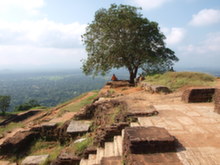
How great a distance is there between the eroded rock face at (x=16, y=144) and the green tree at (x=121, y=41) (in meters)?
10.5

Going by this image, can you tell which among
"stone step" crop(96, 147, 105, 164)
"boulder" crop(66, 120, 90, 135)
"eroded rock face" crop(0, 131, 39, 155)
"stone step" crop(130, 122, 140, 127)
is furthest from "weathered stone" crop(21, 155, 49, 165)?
"stone step" crop(130, 122, 140, 127)

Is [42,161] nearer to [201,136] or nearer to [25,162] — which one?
[25,162]

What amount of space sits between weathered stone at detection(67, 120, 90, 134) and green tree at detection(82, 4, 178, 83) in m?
9.47

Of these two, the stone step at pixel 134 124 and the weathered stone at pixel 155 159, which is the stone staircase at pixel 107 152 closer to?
the stone step at pixel 134 124

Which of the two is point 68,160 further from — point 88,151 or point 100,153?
point 100,153

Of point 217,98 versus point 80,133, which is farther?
point 80,133

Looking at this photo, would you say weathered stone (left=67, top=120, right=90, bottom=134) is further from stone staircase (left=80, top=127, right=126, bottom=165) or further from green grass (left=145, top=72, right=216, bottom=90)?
green grass (left=145, top=72, right=216, bottom=90)

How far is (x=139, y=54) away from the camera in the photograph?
1614 cm

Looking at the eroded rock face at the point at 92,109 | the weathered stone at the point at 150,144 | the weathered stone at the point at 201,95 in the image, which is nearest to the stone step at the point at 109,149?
the weathered stone at the point at 150,144

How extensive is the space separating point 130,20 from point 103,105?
388 inches

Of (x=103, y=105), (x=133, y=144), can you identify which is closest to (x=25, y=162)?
(x=103, y=105)

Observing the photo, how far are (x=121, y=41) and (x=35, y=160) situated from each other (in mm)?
12235

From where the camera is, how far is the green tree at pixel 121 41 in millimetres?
15508

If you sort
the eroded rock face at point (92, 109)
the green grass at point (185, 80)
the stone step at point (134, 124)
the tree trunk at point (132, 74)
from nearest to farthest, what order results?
1. the stone step at point (134, 124)
2. the eroded rock face at point (92, 109)
3. the green grass at point (185, 80)
4. the tree trunk at point (132, 74)
